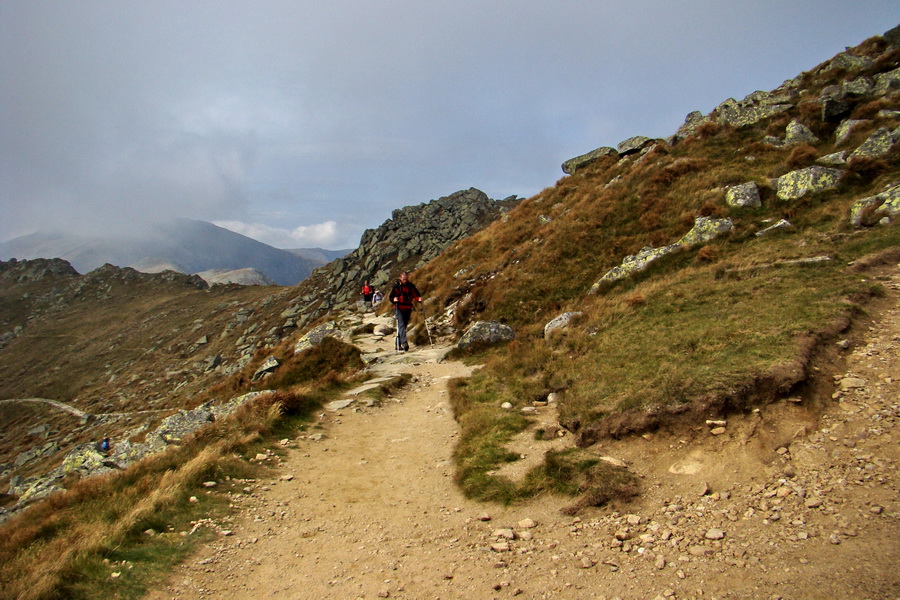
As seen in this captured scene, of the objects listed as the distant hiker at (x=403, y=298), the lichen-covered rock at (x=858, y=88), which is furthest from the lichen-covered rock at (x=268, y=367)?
the lichen-covered rock at (x=858, y=88)

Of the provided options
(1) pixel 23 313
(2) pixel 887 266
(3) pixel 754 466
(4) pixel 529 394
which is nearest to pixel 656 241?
(2) pixel 887 266

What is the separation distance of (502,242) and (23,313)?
136154 mm

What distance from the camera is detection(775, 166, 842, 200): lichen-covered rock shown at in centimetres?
1747

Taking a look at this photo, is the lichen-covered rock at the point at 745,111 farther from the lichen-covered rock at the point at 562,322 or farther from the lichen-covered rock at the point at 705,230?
the lichen-covered rock at the point at 562,322

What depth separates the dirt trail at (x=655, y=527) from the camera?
14.2 ft

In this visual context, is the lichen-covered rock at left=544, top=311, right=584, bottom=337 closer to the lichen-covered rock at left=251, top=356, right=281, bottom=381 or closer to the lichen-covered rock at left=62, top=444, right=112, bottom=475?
the lichen-covered rock at left=251, top=356, right=281, bottom=381

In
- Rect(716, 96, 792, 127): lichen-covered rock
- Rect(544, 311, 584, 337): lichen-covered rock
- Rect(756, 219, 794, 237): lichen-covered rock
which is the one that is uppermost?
Rect(716, 96, 792, 127): lichen-covered rock

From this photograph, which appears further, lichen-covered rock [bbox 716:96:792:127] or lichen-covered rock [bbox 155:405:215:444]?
lichen-covered rock [bbox 716:96:792:127]

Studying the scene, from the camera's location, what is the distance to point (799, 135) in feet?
74.0

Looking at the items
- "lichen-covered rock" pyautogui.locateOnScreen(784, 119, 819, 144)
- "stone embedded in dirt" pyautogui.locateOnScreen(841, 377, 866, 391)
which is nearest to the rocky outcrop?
"lichen-covered rock" pyautogui.locateOnScreen(784, 119, 819, 144)

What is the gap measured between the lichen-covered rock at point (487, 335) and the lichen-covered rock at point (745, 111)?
22.9 meters

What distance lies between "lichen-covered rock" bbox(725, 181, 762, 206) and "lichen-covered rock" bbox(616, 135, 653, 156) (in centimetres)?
1617

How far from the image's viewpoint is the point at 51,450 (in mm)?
40312

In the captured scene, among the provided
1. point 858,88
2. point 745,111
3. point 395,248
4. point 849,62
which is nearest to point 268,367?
point 745,111
